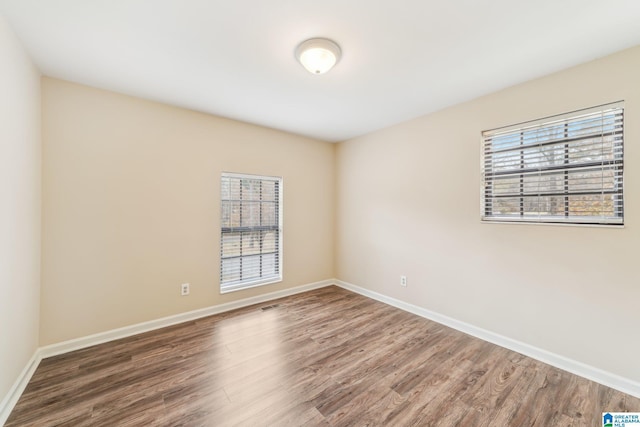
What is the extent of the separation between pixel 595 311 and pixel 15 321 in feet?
14.4

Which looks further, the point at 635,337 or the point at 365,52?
the point at 365,52

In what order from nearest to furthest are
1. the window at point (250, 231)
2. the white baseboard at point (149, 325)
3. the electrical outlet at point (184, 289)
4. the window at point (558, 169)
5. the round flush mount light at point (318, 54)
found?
the round flush mount light at point (318, 54) → the window at point (558, 169) → the white baseboard at point (149, 325) → the electrical outlet at point (184, 289) → the window at point (250, 231)

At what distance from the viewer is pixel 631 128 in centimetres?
186

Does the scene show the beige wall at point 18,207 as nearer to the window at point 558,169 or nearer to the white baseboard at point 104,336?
the white baseboard at point 104,336

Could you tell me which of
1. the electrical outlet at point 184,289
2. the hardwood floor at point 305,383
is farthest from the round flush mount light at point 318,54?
the electrical outlet at point 184,289

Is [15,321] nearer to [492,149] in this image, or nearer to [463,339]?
[463,339]

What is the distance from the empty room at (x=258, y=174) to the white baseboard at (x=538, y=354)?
0.02 metres

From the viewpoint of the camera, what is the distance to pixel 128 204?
2.63 meters

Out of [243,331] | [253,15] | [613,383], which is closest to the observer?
[253,15]

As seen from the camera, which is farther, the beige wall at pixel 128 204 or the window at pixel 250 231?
the window at pixel 250 231

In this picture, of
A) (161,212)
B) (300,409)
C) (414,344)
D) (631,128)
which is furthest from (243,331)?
(631,128)

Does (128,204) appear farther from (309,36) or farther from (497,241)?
(497,241)

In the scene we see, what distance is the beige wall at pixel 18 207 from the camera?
1604mm

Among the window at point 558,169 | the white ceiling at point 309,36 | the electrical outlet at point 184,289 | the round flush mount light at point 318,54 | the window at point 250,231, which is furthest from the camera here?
the window at point 250,231
